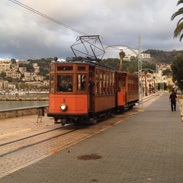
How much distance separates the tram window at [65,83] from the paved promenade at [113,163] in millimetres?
4305

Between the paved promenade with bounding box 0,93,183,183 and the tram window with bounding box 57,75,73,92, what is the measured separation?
4.31 m

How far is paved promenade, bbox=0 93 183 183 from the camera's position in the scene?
24.7ft

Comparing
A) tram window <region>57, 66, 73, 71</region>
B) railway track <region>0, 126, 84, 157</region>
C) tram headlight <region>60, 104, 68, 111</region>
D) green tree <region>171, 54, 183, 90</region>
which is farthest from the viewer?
green tree <region>171, 54, 183, 90</region>

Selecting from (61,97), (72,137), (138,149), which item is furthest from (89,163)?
(61,97)

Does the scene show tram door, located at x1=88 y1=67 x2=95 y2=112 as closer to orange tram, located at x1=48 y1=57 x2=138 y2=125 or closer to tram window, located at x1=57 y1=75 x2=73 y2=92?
orange tram, located at x1=48 y1=57 x2=138 y2=125

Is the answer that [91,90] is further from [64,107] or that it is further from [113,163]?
[113,163]

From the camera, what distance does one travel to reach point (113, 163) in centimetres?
908

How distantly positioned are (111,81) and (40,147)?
11933mm

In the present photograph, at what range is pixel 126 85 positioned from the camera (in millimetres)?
28328

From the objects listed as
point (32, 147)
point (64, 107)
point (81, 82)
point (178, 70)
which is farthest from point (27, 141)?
point (178, 70)

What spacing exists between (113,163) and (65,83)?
348 inches

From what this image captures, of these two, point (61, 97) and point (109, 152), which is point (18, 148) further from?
point (61, 97)

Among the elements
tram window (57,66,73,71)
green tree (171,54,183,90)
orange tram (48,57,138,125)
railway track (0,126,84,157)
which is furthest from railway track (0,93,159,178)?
green tree (171,54,183,90)

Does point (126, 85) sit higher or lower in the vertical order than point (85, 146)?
higher
